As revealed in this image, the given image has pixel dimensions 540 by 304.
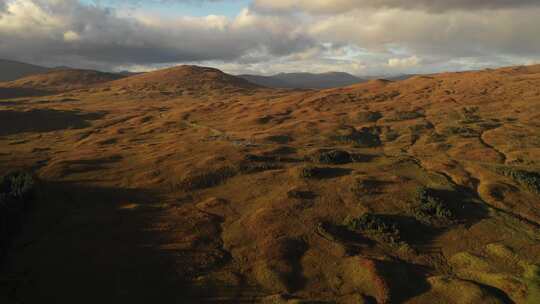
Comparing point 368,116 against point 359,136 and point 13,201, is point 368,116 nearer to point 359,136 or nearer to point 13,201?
point 359,136

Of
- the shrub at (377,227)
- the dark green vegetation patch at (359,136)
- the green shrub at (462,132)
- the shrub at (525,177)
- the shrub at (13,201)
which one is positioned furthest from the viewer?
the green shrub at (462,132)

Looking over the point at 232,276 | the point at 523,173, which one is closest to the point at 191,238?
the point at 232,276

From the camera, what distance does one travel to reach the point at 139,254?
44.0 metres

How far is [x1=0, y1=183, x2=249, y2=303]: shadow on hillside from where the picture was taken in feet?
122

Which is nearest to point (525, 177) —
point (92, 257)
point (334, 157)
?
point (334, 157)

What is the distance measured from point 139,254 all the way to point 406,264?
3027 cm

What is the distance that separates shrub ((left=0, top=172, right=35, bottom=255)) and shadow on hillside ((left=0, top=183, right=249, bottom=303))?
4.05 ft

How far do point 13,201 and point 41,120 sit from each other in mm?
128643

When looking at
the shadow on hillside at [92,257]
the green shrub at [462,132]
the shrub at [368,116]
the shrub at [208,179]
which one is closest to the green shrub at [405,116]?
the shrub at [368,116]

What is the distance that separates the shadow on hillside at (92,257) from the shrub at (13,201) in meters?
1.23

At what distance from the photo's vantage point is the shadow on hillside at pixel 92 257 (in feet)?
122

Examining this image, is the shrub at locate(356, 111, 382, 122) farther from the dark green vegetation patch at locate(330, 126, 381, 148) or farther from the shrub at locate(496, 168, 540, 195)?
the shrub at locate(496, 168, 540, 195)

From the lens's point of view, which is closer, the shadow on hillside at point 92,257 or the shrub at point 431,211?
the shadow on hillside at point 92,257

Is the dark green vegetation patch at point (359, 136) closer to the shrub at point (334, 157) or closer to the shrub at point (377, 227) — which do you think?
the shrub at point (334, 157)
